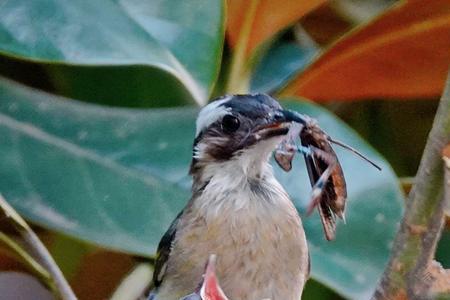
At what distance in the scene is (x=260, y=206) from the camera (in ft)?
4.15

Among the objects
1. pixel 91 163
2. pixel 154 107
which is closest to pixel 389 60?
pixel 154 107

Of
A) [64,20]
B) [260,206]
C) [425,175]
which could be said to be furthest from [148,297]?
[425,175]

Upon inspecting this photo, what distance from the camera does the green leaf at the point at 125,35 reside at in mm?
1348

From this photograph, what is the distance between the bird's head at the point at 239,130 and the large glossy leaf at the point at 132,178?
8 cm

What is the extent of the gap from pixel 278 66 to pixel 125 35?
0.30m

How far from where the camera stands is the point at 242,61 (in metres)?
1.47

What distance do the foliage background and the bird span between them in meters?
0.08

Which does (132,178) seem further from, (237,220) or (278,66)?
(278,66)

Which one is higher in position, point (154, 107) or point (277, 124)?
point (277, 124)

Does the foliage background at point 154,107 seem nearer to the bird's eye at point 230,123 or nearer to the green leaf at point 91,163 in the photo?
the green leaf at point 91,163

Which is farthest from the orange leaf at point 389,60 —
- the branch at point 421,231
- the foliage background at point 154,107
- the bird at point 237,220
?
the branch at point 421,231

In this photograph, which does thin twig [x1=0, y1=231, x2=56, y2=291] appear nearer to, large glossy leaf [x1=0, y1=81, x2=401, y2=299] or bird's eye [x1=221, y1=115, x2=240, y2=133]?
large glossy leaf [x1=0, y1=81, x2=401, y2=299]

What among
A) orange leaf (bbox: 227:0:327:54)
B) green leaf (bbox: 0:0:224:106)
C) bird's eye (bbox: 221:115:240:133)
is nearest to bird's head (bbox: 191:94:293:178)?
bird's eye (bbox: 221:115:240:133)

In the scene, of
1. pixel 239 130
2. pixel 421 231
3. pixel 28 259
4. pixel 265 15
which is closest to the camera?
pixel 421 231
